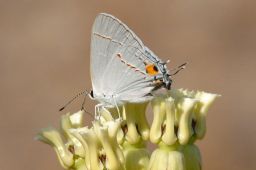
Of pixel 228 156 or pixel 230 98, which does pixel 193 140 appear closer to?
pixel 228 156

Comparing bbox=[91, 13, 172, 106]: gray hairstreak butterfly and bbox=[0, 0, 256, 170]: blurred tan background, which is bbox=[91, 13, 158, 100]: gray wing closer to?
bbox=[91, 13, 172, 106]: gray hairstreak butterfly

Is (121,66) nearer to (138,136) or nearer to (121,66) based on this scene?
(121,66)

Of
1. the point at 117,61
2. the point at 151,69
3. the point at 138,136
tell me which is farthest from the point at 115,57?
the point at 138,136

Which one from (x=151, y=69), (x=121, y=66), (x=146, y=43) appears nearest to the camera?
(x=151, y=69)

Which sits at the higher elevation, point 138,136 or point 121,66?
point 121,66

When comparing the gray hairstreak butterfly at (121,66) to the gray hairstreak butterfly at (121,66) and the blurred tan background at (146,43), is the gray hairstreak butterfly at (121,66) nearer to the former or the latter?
the gray hairstreak butterfly at (121,66)

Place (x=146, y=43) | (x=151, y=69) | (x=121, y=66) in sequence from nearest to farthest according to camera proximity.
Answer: (x=151, y=69)
(x=121, y=66)
(x=146, y=43)
